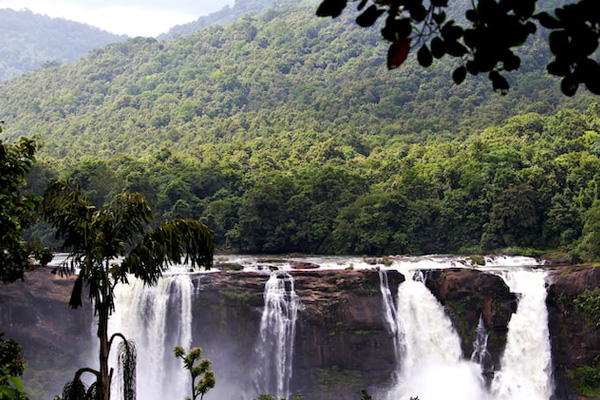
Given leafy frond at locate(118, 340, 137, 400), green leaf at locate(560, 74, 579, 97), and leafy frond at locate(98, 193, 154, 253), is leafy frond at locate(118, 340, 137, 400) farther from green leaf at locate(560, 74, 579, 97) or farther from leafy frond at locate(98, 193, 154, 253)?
green leaf at locate(560, 74, 579, 97)

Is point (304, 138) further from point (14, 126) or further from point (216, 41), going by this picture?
point (216, 41)

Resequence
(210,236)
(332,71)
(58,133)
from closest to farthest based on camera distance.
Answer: (210,236)
(58,133)
(332,71)

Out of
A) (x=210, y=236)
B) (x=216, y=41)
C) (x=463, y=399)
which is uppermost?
(x=216, y=41)

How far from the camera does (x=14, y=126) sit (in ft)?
290

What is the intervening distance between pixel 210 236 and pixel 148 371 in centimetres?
2269

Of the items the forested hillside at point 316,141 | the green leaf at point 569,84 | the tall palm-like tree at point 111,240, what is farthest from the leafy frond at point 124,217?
the forested hillside at point 316,141

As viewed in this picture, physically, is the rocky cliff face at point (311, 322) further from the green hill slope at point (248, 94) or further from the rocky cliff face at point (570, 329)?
the green hill slope at point (248, 94)

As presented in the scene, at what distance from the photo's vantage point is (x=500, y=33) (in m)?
3.08

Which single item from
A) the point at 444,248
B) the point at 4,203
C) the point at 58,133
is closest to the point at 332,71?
the point at 58,133

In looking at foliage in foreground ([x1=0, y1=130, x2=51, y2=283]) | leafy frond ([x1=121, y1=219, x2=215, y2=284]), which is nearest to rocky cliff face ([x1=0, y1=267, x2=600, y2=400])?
foliage in foreground ([x1=0, y1=130, x2=51, y2=283])

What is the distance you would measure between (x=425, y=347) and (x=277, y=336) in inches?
234

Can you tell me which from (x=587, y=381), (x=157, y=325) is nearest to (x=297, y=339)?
(x=157, y=325)

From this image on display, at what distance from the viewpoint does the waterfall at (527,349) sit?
29.2 meters

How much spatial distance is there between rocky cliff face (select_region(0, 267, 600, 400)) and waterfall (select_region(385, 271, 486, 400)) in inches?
16.0
